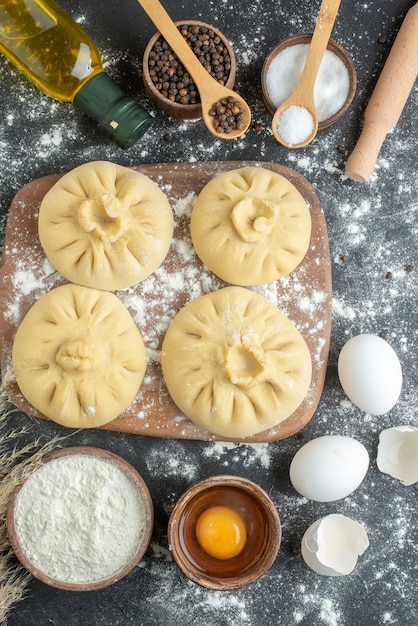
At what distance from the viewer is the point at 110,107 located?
5.93 ft

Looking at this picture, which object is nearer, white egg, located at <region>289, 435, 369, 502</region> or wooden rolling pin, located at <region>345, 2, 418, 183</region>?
white egg, located at <region>289, 435, 369, 502</region>

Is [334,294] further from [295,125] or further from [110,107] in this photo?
[110,107]

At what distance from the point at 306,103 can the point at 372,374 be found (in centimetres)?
75

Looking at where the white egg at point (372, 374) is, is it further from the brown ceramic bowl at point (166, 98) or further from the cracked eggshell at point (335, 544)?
the brown ceramic bowl at point (166, 98)

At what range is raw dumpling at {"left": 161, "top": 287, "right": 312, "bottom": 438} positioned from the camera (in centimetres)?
172

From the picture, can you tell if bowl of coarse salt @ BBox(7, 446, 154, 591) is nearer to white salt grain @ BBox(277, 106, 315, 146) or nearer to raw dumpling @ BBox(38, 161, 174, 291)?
raw dumpling @ BBox(38, 161, 174, 291)

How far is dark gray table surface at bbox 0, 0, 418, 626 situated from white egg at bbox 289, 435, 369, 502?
0.11 meters

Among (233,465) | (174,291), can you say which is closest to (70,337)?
(174,291)

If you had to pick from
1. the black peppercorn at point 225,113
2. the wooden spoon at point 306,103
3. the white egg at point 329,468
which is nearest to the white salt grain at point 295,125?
the wooden spoon at point 306,103

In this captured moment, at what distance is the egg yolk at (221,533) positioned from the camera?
1.76 meters

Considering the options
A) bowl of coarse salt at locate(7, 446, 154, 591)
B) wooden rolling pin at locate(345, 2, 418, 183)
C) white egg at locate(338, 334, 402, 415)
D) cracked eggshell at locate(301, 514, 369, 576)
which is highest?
wooden rolling pin at locate(345, 2, 418, 183)

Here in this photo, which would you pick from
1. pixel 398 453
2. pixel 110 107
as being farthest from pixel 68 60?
pixel 398 453

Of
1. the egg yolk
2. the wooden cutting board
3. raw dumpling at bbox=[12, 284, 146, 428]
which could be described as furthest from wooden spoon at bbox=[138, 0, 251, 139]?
the egg yolk

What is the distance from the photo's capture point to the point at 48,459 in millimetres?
1742
